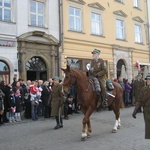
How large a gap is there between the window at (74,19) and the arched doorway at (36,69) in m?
3.97

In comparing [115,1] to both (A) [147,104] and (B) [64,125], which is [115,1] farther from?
(A) [147,104]

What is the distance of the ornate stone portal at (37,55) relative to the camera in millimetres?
16039

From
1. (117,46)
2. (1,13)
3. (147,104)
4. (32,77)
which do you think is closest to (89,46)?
(117,46)

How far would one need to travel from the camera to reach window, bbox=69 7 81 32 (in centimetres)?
1958

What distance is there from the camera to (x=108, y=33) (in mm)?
22422

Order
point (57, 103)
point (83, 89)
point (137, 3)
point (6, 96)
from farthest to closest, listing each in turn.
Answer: point (137, 3)
point (6, 96)
point (57, 103)
point (83, 89)

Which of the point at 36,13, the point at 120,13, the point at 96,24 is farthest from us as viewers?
the point at 120,13

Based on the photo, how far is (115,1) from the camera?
23516mm

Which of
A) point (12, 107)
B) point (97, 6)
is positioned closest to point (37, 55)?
point (12, 107)

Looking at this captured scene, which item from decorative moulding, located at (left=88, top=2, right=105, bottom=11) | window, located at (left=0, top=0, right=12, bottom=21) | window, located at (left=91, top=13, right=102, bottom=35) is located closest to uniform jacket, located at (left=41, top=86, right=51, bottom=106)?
window, located at (left=0, top=0, right=12, bottom=21)

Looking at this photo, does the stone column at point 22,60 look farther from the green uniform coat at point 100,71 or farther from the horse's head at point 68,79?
the horse's head at point 68,79

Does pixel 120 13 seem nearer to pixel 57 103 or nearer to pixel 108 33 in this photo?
pixel 108 33

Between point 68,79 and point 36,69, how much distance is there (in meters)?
10.3

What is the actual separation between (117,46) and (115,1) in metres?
4.36
